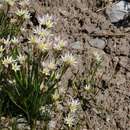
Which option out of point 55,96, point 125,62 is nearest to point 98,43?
point 125,62

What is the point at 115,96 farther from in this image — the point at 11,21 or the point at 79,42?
the point at 11,21

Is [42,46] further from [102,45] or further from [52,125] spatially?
[102,45]

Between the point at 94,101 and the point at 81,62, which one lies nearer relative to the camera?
the point at 94,101

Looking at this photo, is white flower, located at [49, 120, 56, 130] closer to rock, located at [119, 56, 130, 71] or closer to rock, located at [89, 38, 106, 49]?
rock, located at [119, 56, 130, 71]

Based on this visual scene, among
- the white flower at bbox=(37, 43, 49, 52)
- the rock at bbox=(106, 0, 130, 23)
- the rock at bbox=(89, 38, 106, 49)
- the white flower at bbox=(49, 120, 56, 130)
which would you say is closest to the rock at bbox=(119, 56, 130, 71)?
the rock at bbox=(89, 38, 106, 49)

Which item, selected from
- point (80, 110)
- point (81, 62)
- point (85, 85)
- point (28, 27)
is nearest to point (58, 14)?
point (28, 27)

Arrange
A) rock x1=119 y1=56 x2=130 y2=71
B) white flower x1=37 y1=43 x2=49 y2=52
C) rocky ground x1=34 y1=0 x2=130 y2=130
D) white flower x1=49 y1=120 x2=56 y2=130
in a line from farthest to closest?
rock x1=119 y1=56 x2=130 y2=71 < rocky ground x1=34 y1=0 x2=130 y2=130 < white flower x1=49 y1=120 x2=56 y2=130 < white flower x1=37 y1=43 x2=49 y2=52
